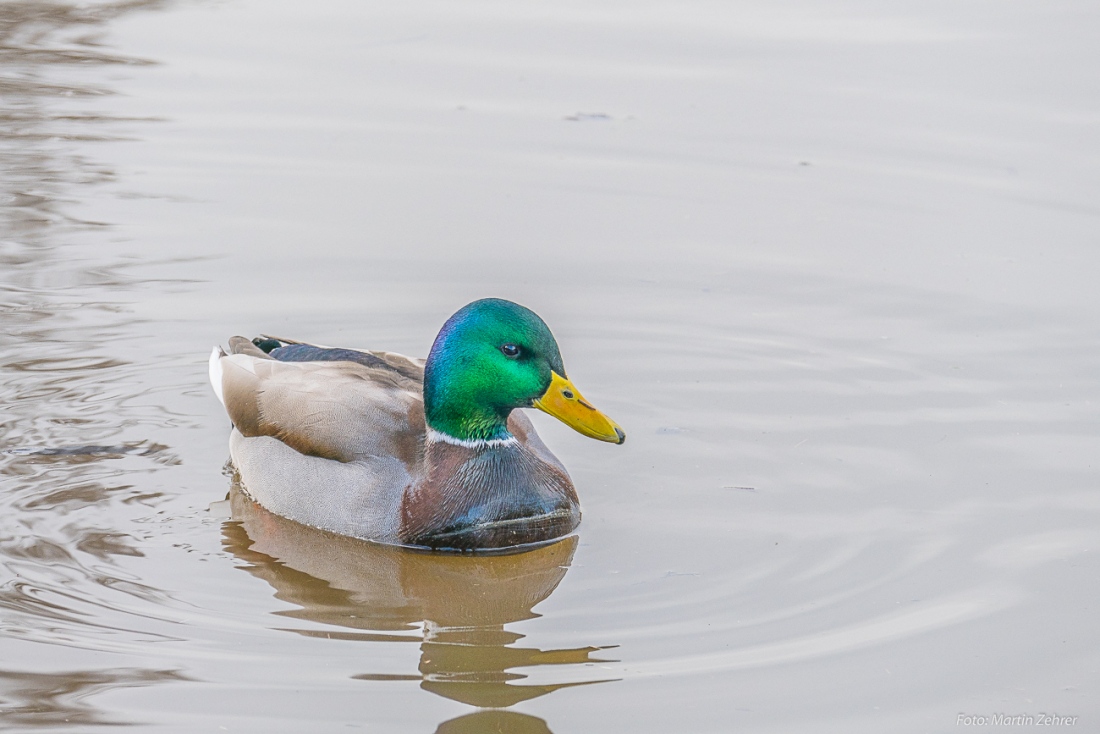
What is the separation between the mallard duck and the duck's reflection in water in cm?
13

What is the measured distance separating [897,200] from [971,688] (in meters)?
5.63

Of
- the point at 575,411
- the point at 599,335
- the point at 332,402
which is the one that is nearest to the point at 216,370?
the point at 332,402

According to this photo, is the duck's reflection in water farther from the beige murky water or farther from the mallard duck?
the mallard duck

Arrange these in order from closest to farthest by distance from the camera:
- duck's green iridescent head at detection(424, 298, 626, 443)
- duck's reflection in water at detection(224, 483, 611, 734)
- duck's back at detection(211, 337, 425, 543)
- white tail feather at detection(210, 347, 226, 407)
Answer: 1. duck's reflection in water at detection(224, 483, 611, 734)
2. duck's green iridescent head at detection(424, 298, 626, 443)
3. duck's back at detection(211, 337, 425, 543)
4. white tail feather at detection(210, 347, 226, 407)

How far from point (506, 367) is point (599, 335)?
224 cm

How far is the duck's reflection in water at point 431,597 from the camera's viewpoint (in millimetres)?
5801

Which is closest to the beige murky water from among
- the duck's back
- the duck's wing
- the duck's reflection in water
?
the duck's reflection in water

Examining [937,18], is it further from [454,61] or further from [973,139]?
[454,61]

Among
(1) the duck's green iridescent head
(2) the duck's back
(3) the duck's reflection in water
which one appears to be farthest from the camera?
(2) the duck's back

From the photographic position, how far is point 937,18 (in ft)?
44.5

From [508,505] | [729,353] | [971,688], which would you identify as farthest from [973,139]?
[971,688]

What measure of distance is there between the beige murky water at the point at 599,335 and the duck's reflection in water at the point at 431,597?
0.03 m

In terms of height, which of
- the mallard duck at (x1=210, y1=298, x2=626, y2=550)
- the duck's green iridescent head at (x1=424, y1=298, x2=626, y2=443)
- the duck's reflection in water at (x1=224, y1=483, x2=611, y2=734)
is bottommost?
the duck's reflection in water at (x1=224, y1=483, x2=611, y2=734)

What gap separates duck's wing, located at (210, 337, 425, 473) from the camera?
7.36 meters
